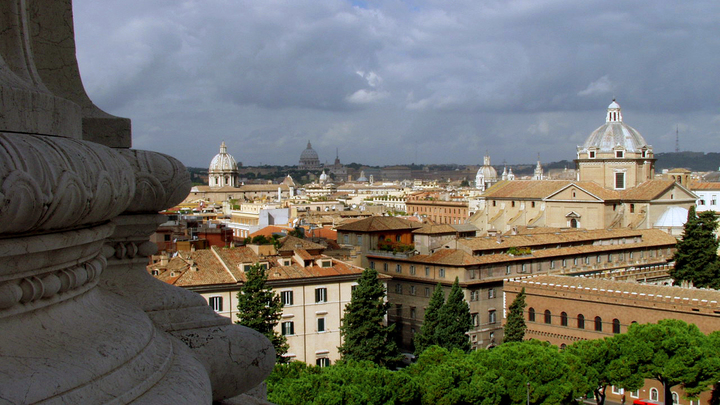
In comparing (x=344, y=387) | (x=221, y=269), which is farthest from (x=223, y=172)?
(x=344, y=387)

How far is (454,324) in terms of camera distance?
2455cm

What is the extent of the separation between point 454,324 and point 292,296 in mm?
5337

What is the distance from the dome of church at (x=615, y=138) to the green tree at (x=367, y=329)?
110ft

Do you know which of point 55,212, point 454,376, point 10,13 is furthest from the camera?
point 454,376

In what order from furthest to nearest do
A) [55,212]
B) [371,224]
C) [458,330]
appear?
1. [371,224]
2. [458,330]
3. [55,212]

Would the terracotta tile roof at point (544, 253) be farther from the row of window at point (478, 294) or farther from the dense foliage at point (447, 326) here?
the dense foliage at point (447, 326)

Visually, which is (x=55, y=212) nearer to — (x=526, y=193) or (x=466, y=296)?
(x=466, y=296)

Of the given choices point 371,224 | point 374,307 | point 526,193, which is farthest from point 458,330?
point 526,193

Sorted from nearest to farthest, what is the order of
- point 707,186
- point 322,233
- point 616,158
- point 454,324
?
1. point 454,324
2. point 322,233
3. point 616,158
4. point 707,186

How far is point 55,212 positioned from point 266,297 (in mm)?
19073

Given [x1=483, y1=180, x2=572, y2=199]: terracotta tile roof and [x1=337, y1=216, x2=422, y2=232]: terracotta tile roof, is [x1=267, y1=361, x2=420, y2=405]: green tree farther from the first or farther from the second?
[x1=483, y1=180, x2=572, y2=199]: terracotta tile roof

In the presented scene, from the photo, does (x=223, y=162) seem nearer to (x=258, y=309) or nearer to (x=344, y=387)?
(x=258, y=309)

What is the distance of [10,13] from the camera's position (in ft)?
7.06

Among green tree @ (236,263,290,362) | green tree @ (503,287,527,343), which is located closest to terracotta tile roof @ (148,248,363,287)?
green tree @ (236,263,290,362)
